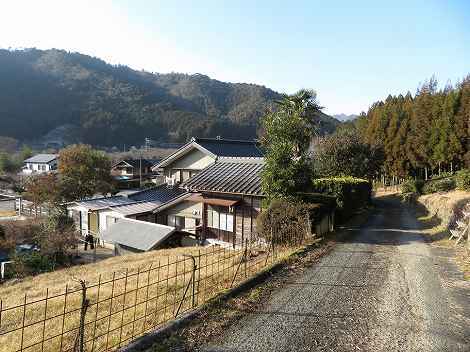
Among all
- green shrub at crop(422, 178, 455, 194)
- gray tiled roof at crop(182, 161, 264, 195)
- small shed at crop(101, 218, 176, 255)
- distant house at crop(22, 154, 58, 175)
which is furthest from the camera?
distant house at crop(22, 154, 58, 175)

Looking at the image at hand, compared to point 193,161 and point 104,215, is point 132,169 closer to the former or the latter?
point 193,161

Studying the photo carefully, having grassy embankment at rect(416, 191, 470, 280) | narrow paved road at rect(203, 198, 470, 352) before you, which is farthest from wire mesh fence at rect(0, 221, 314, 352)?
grassy embankment at rect(416, 191, 470, 280)

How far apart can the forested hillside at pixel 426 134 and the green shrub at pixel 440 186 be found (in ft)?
13.0

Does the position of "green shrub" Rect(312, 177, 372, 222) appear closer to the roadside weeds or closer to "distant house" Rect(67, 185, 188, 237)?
the roadside weeds

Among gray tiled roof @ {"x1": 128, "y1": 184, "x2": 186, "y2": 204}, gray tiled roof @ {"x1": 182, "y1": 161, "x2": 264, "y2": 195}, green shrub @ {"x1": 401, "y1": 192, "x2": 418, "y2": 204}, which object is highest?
gray tiled roof @ {"x1": 182, "y1": 161, "x2": 264, "y2": 195}

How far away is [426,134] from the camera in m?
34.6

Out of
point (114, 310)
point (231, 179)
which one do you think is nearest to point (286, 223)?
point (231, 179)

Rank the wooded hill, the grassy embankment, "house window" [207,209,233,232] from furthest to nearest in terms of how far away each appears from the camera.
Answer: the wooded hill, "house window" [207,209,233,232], the grassy embankment

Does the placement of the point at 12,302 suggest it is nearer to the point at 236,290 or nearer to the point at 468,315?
the point at 236,290

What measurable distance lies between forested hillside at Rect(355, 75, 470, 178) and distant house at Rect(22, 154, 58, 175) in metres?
47.7

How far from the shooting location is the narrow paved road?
17.0 feet

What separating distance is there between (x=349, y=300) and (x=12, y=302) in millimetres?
8623

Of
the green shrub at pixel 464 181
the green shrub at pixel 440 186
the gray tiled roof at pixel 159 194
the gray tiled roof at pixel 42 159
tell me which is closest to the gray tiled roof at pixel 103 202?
the gray tiled roof at pixel 159 194

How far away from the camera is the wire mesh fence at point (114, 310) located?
207 inches
